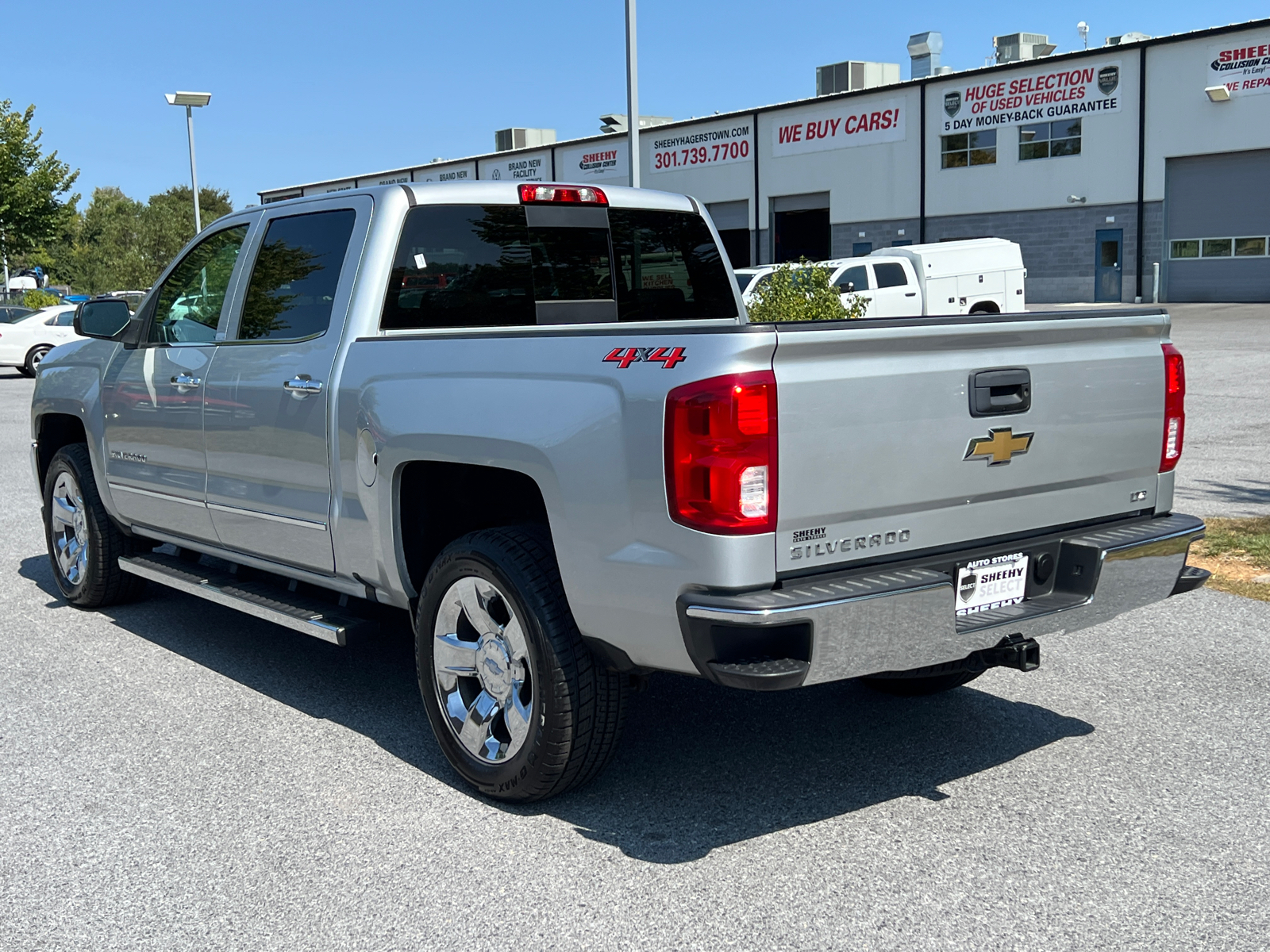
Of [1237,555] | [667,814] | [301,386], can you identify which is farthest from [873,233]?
[667,814]

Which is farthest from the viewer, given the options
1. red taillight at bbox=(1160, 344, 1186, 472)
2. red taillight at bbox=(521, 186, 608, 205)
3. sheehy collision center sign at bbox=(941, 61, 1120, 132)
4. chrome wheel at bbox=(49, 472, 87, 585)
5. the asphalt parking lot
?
sheehy collision center sign at bbox=(941, 61, 1120, 132)

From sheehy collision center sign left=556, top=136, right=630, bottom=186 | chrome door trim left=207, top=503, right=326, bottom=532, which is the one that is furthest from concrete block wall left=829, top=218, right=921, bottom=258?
chrome door trim left=207, top=503, right=326, bottom=532

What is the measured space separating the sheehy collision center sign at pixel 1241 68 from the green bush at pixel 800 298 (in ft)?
92.6

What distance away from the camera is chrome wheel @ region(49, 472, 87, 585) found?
689cm

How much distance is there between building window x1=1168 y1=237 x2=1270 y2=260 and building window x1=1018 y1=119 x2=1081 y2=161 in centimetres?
446

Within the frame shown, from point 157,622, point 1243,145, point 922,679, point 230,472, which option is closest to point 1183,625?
point 922,679

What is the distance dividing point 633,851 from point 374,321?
7.23 ft

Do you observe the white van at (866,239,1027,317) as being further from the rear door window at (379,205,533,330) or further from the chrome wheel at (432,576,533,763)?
the chrome wheel at (432,576,533,763)

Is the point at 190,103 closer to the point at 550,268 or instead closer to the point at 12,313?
the point at 12,313

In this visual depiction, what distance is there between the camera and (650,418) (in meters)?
3.56

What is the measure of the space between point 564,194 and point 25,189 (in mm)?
42629

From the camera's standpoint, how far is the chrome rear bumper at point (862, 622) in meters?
3.46

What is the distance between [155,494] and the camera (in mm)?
6066

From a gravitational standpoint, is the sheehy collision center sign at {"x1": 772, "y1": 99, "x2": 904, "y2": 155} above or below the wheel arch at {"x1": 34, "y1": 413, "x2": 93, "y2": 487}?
above
